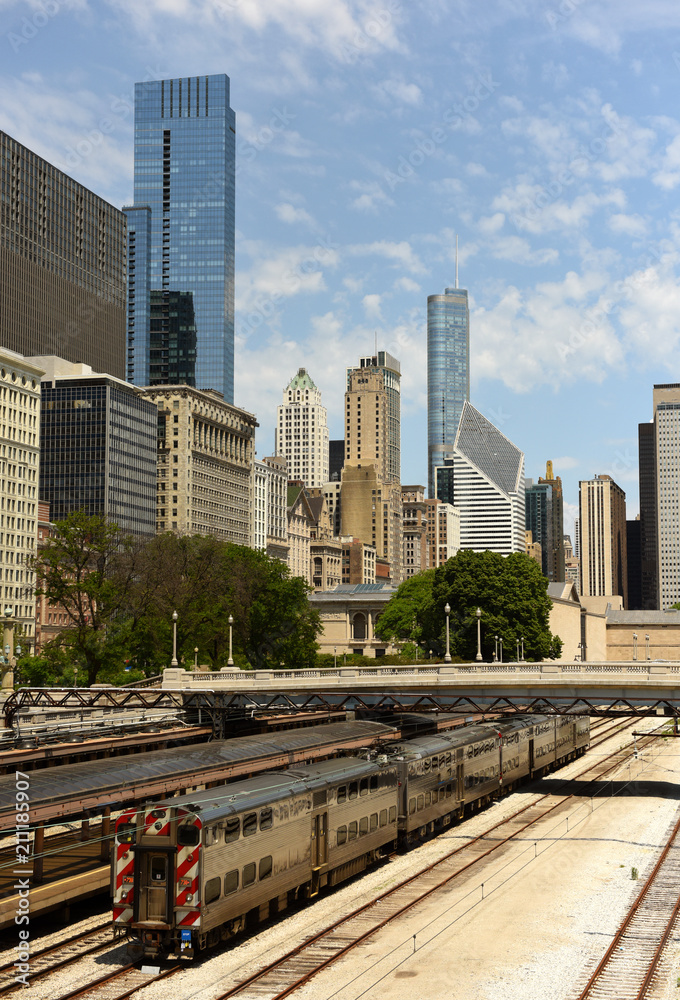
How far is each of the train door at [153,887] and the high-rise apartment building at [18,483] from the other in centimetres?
13063

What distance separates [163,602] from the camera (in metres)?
101

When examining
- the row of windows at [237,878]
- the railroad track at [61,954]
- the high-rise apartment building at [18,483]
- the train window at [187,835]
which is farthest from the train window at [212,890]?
the high-rise apartment building at [18,483]

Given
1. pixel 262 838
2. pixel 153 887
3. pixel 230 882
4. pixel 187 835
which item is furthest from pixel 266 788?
pixel 153 887

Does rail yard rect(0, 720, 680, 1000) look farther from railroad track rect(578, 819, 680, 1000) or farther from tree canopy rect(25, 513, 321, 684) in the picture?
tree canopy rect(25, 513, 321, 684)

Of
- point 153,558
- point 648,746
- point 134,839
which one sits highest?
point 153,558

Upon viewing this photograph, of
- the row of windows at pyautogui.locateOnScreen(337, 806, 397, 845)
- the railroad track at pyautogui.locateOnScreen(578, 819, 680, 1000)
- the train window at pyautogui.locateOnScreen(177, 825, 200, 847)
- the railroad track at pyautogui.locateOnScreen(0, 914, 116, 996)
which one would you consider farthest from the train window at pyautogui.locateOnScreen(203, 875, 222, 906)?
the railroad track at pyautogui.locateOnScreen(578, 819, 680, 1000)

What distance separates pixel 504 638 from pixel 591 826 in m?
72.6

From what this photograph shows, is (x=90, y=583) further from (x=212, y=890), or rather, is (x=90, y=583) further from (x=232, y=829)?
(x=212, y=890)

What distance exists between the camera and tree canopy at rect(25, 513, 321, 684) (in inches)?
3799

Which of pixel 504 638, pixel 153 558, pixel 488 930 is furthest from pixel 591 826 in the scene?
pixel 504 638

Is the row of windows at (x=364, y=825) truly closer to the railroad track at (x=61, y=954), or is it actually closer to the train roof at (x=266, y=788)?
the train roof at (x=266, y=788)

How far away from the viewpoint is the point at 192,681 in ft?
249

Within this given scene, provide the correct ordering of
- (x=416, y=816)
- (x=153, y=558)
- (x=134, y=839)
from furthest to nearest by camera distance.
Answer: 1. (x=153, y=558)
2. (x=416, y=816)
3. (x=134, y=839)

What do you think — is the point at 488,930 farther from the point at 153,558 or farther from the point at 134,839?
the point at 153,558
